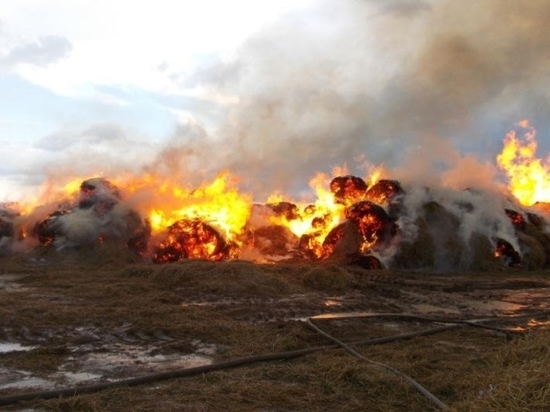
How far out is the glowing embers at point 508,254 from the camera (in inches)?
982

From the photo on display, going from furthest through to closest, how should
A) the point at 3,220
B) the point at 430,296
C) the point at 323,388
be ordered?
the point at 3,220
the point at 430,296
the point at 323,388

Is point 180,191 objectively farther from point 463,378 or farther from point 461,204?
point 463,378

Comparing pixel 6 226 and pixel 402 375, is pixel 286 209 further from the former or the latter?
pixel 402 375

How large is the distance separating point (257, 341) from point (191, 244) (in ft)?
51.5

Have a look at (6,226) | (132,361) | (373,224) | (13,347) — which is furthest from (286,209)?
(132,361)

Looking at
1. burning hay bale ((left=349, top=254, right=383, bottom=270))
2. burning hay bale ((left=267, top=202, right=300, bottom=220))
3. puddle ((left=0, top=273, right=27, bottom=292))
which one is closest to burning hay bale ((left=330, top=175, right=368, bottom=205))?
burning hay bale ((left=267, top=202, right=300, bottom=220))

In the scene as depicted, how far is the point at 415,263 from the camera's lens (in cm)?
2269

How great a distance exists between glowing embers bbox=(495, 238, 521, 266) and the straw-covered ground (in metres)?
7.94

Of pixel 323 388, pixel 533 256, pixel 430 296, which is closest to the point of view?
pixel 323 388

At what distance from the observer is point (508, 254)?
25062 mm

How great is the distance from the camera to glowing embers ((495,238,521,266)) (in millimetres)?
24953

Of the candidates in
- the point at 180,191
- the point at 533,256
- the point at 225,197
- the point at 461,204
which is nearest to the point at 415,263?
the point at 461,204

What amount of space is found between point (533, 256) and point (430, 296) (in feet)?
43.3

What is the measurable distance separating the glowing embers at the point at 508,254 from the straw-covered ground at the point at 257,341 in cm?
794
